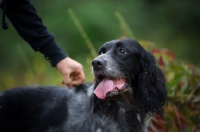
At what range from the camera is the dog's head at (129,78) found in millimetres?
4758

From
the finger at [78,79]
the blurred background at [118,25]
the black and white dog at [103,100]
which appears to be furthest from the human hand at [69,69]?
the blurred background at [118,25]

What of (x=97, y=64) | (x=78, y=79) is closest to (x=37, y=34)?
(x=78, y=79)

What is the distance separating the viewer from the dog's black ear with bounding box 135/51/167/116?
498 centimetres

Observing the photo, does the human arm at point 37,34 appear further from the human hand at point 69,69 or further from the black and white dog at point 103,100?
the black and white dog at point 103,100

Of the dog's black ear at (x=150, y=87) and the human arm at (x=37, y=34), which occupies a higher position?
the human arm at (x=37, y=34)

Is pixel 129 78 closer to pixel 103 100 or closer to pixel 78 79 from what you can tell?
pixel 103 100

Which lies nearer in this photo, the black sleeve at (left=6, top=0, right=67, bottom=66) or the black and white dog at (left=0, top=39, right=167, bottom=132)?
the black and white dog at (left=0, top=39, right=167, bottom=132)

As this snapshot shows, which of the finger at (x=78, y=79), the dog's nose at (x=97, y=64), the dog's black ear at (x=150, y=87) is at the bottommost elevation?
the dog's black ear at (x=150, y=87)

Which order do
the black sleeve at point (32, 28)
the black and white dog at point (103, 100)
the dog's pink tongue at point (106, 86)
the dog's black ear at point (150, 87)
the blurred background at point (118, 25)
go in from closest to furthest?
the dog's pink tongue at point (106, 86), the black and white dog at point (103, 100), the dog's black ear at point (150, 87), the black sleeve at point (32, 28), the blurred background at point (118, 25)

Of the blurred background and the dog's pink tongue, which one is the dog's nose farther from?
the blurred background

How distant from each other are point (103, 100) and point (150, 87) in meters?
0.44

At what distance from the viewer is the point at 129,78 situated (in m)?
4.91

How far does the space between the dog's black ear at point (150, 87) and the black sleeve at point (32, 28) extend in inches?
31.0

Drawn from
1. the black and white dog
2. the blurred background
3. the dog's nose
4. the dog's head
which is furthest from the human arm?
the blurred background
